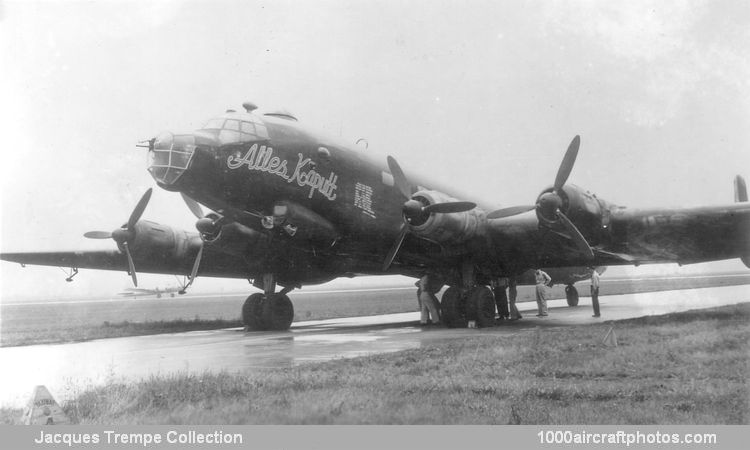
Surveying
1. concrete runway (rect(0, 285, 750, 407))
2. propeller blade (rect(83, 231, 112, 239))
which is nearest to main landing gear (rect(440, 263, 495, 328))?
concrete runway (rect(0, 285, 750, 407))

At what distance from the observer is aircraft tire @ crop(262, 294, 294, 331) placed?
16.8 m

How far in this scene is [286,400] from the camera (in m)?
6.13

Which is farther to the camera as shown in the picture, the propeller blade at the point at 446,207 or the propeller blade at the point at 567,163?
the propeller blade at the point at 446,207

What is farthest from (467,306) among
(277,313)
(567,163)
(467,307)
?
(277,313)

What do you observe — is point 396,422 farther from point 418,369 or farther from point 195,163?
point 195,163

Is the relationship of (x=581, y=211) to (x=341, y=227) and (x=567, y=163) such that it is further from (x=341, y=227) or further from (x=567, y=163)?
(x=341, y=227)

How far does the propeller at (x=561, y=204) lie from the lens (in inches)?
506

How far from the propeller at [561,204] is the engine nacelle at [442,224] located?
72.8 inches

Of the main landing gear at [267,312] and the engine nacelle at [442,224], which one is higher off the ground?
the engine nacelle at [442,224]

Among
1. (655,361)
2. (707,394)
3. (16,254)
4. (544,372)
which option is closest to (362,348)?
(544,372)

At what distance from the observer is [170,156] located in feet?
37.5

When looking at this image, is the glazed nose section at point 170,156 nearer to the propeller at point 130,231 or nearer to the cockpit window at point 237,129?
the cockpit window at point 237,129

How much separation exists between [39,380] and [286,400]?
12.3 ft

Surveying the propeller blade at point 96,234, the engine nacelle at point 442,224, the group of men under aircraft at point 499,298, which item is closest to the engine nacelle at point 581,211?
the engine nacelle at point 442,224
